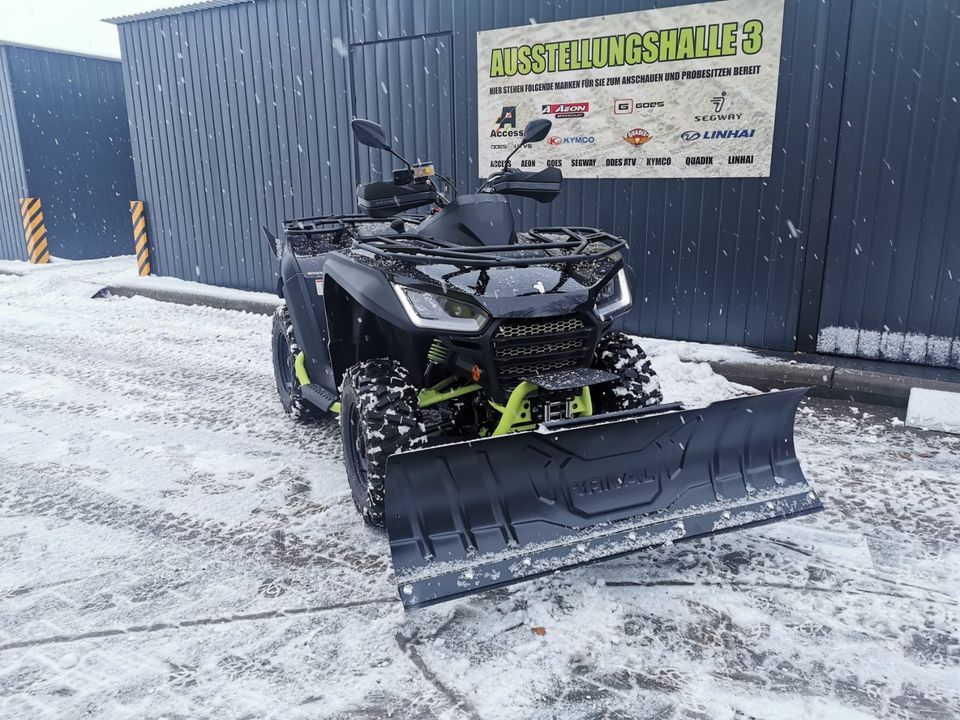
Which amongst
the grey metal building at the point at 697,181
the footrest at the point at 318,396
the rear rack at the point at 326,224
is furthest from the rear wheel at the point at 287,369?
the grey metal building at the point at 697,181

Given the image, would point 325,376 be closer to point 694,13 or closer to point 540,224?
point 540,224


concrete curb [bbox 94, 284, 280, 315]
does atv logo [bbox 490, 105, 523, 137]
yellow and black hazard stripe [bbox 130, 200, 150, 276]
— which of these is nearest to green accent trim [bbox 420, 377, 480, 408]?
does atv logo [bbox 490, 105, 523, 137]

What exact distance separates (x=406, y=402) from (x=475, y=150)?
14.9 feet

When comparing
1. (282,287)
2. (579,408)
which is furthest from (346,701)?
(282,287)

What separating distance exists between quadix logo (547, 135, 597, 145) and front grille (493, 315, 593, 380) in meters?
3.80

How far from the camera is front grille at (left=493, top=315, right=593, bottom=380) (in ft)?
9.39

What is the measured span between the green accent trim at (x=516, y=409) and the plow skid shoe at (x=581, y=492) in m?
0.25

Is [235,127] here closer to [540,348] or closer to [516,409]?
[540,348]

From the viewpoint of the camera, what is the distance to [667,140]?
6.00m

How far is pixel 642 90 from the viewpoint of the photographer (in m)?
5.99

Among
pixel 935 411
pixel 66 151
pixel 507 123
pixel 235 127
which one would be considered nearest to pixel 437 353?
pixel 935 411

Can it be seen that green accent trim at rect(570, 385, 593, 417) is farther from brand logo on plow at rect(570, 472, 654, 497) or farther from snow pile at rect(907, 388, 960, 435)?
snow pile at rect(907, 388, 960, 435)

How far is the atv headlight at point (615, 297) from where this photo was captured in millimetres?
3088

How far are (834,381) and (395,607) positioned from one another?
382 cm
